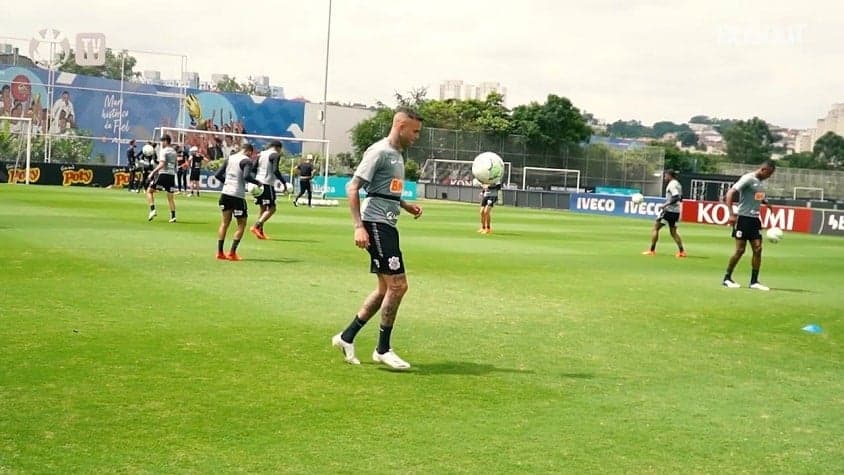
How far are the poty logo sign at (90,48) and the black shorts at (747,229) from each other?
181ft

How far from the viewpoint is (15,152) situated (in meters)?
53.8

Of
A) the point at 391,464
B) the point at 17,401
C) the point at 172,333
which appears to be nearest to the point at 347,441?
the point at 391,464

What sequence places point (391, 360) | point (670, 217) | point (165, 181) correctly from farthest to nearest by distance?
point (165, 181) < point (670, 217) < point (391, 360)

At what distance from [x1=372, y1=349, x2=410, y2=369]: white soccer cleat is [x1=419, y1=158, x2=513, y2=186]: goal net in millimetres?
56928

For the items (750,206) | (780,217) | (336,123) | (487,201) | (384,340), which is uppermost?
(336,123)

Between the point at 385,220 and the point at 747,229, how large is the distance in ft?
30.8

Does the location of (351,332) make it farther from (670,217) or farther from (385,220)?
(670,217)

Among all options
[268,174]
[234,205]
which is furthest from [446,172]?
[234,205]

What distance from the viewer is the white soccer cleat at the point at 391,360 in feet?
29.9

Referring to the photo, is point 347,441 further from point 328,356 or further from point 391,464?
point 328,356

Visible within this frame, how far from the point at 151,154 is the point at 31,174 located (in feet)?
40.7

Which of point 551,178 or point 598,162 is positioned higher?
point 598,162

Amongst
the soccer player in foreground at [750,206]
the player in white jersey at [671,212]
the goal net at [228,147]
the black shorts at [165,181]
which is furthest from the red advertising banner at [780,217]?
the soccer player in foreground at [750,206]

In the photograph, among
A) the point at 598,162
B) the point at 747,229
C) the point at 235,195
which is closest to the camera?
the point at 747,229
